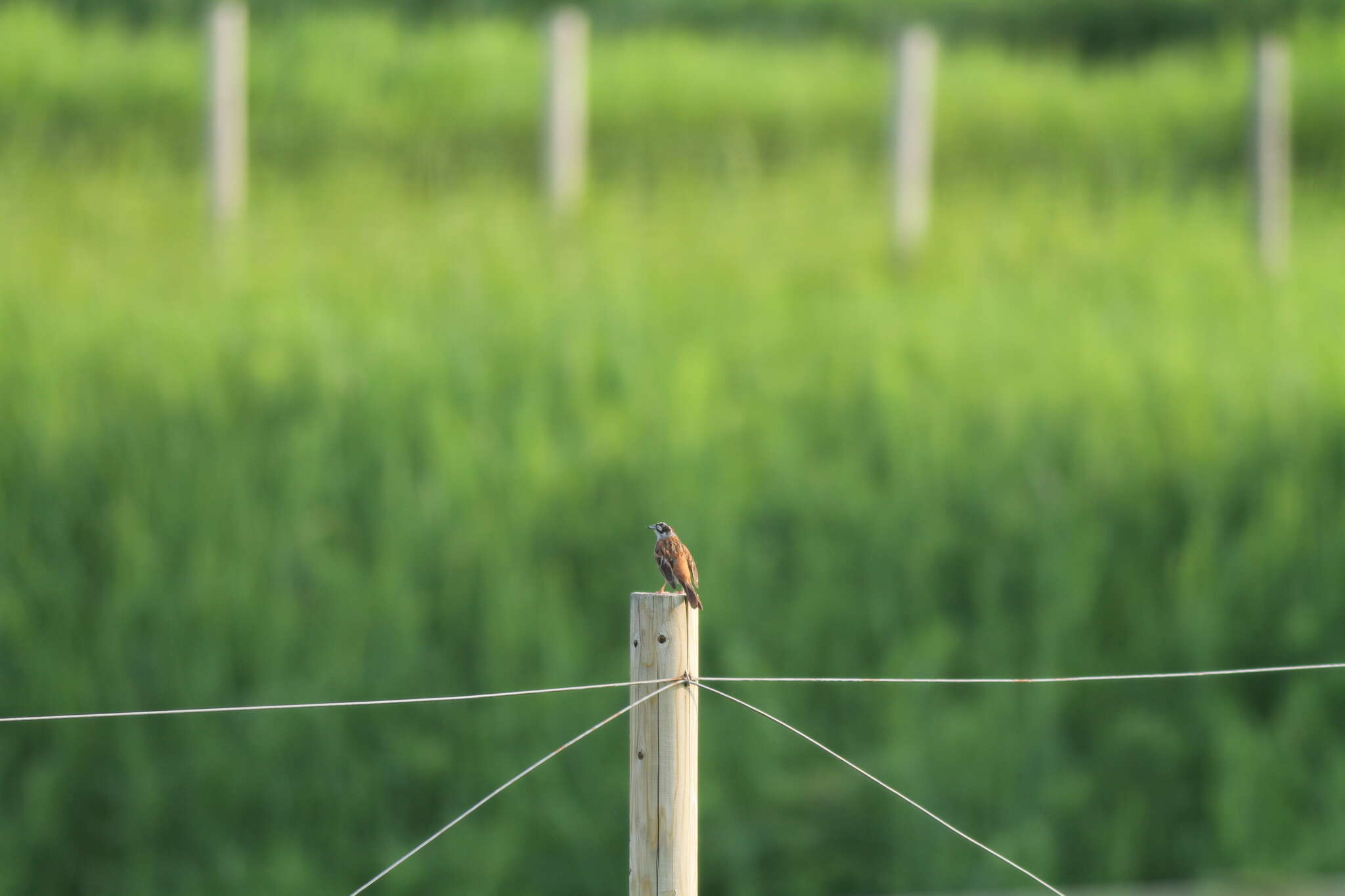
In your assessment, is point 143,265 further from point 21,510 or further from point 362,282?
point 21,510

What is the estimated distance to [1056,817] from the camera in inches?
211

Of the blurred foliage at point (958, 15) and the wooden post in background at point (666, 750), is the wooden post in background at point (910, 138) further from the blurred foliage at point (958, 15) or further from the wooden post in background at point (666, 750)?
the wooden post in background at point (666, 750)

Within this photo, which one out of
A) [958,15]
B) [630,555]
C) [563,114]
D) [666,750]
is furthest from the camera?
[958,15]

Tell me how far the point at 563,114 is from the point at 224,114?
1.99 metres

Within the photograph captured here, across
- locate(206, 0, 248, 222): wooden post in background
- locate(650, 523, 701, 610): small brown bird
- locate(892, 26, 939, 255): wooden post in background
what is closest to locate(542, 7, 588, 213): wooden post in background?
locate(206, 0, 248, 222): wooden post in background

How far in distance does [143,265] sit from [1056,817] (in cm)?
557

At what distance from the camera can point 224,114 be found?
892cm

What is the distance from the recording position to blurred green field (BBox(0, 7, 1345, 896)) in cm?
523

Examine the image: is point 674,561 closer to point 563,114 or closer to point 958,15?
point 563,114

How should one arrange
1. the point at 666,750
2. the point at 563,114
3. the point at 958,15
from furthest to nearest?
1. the point at 958,15
2. the point at 563,114
3. the point at 666,750

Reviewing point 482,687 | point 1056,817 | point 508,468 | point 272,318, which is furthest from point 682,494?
point 272,318

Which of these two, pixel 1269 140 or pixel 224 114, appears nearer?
pixel 224 114

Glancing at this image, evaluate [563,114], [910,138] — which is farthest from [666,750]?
[910,138]

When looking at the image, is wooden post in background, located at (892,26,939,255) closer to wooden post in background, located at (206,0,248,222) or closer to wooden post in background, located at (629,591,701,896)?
wooden post in background, located at (206,0,248,222)
